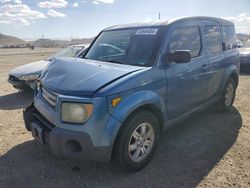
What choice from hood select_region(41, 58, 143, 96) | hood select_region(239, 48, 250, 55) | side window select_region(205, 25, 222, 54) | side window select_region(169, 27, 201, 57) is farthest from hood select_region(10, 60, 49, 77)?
hood select_region(239, 48, 250, 55)

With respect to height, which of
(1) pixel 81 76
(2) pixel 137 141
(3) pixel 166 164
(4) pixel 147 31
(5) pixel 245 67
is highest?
(4) pixel 147 31

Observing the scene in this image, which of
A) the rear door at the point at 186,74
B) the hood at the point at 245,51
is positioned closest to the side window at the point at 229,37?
the rear door at the point at 186,74

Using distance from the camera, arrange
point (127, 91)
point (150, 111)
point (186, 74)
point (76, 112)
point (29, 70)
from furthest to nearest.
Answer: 1. point (29, 70)
2. point (186, 74)
3. point (150, 111)
4. point (127, 91)
5. point (76, 112)

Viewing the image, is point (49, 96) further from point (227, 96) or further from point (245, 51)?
point (245, 51)

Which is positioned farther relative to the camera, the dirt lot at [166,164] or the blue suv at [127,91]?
the dirt lot at [166,164]

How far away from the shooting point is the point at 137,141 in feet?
10.8

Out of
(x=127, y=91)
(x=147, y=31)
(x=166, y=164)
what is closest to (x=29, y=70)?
(x=147, y=31)

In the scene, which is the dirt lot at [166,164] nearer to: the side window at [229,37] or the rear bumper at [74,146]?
the rear bumper at [74,146]

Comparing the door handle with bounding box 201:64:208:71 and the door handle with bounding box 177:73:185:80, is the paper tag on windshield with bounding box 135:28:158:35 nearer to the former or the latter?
the door handle with bounding box 177:73:185:80

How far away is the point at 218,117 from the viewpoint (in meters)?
5.31

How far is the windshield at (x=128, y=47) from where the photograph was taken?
3.57 meters

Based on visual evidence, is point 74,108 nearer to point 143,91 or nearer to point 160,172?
point 143,91

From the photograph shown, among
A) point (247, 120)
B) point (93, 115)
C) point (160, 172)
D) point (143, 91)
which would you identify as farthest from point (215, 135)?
point (93, 115)

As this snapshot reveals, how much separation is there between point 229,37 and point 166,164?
10.9 feet
